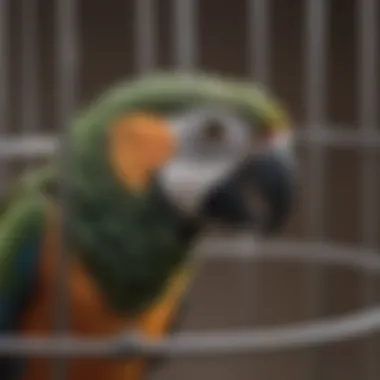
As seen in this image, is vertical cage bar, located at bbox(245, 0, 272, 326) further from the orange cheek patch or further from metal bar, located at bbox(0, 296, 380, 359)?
metal bar, located at bbox(0, 296, 380, 359)

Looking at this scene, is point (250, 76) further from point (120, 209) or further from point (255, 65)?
point (120, 209)

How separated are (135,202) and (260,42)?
41 centimetres

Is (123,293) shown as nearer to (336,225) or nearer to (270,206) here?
(270,206)

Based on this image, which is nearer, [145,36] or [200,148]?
[200,148]

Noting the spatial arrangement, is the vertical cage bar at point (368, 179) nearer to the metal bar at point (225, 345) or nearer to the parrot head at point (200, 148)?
the parrot head at point (200, 148)

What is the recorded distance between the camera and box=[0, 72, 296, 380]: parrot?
2.41 feet

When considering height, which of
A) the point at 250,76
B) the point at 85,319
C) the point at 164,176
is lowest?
the point at 85,319

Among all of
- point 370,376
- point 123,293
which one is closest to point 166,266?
point 123,293

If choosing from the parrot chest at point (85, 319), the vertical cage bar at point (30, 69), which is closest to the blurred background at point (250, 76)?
the vertical cage bar at point (30, 69)

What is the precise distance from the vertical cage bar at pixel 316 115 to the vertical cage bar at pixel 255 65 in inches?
2.0

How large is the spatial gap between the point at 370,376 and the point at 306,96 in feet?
1.23

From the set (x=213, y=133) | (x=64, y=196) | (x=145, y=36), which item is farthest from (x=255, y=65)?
(x=64, y=196)

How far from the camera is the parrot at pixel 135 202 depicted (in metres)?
0.73

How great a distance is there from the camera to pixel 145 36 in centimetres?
104
